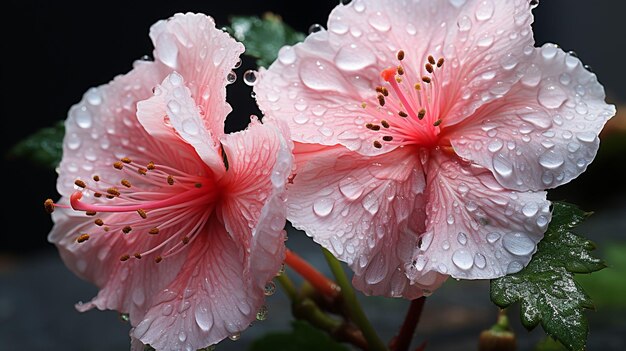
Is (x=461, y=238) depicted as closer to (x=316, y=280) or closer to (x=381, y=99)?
(x=381, y=99)

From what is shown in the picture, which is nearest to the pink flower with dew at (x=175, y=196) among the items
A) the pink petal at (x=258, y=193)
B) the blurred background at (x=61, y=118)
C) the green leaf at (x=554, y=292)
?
the pink petal at (x=258, y=193)

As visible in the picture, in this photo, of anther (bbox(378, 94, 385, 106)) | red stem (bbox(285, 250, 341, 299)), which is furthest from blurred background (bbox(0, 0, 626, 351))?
anther (bbox(378, 94, 385, 106))

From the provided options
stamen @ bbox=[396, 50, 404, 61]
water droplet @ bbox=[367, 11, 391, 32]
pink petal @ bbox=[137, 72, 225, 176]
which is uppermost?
water droplet @ bbox=[367, 11, 391, 32]

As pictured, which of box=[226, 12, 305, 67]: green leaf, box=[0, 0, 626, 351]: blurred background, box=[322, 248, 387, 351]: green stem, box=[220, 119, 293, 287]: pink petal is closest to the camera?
box=[220, 119, 293, 287]: pink petal

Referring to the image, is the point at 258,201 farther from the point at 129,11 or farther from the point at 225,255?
the point at 129,11

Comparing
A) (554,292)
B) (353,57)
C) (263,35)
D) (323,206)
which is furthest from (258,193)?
(263,35)

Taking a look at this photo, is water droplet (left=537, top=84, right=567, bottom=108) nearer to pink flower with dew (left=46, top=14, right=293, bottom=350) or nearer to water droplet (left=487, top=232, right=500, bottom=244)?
water droplet (left=487, top=232, right=500, bottom=244)

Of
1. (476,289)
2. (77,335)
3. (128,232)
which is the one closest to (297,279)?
(476,289)

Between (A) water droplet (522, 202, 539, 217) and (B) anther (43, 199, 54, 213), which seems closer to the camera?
(A) water droplet (522, 202, 539, 217)
